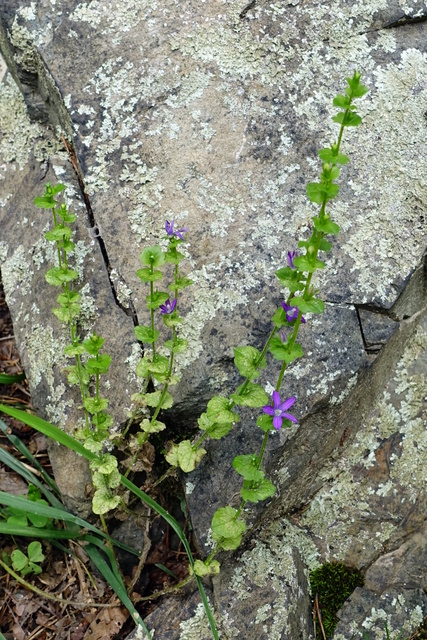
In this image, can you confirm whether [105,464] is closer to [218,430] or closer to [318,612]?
[218,430]

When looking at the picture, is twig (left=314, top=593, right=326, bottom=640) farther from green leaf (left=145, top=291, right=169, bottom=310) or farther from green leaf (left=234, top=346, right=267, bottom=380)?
green leaf (left=145, top=291, right=169, bottom=310)

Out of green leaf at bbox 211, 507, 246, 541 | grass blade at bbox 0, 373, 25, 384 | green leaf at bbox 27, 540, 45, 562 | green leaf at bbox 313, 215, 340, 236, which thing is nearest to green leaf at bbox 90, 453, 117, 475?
green leaf at bbox 211, 507, 246, 541

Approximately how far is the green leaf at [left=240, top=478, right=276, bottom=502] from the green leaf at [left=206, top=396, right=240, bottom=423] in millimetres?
251

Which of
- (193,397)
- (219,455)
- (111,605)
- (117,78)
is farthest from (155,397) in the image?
(117,78)

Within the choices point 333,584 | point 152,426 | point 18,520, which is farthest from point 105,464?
point 333,584

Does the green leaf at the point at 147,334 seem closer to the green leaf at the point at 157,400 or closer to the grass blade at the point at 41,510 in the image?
the green leaf at the point at 157,400

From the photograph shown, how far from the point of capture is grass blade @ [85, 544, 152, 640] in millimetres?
2652

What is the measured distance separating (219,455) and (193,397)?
0.26 meters

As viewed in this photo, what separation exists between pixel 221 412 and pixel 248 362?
21 cm

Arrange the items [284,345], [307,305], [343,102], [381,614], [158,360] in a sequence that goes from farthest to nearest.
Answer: [381,614] < [158,360] < [284,345] < [307,305] < [343,102]

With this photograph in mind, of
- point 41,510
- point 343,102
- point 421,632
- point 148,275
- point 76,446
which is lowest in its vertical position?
point 421,632

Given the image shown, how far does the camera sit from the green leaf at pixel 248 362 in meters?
2.32

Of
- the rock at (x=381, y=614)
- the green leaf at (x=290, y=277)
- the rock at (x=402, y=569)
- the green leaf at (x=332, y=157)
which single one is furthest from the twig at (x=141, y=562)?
the green leaf at (x=332, y=157)

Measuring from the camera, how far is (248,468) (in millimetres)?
2357
